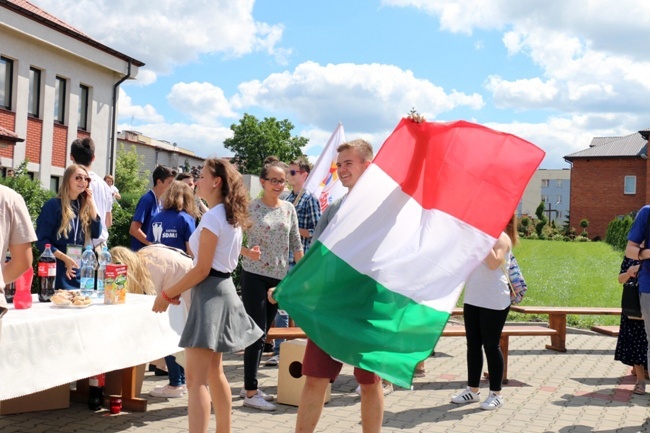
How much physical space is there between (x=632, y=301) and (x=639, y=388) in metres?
1.22

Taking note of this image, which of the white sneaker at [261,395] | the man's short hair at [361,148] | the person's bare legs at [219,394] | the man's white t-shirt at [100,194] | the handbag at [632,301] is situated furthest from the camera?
the man's white t-shirt at [100,194]

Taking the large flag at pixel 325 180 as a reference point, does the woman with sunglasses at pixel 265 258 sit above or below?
below

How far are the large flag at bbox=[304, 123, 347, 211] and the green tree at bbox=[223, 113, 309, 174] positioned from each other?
8206 centimetres

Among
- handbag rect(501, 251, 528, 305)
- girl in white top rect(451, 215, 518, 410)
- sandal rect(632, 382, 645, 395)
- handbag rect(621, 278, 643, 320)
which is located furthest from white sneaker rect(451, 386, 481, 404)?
sandal rect(632, 382, 645, 395)

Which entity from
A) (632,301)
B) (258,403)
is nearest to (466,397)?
(632,301)

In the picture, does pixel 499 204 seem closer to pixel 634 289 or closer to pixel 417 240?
pixel 417 240

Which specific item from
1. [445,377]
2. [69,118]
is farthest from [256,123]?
[445,377]

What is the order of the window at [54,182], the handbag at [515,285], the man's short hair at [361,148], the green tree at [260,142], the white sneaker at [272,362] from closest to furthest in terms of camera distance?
the man's short hair at [361,148], the handbag at [515,285], the white sneaker at [272,362], the window at [54,182], the green tree at [260,142]

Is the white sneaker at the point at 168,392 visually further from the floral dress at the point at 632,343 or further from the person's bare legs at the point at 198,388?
the floral dress at the point at 632,343

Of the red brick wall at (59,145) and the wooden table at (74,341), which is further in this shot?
the red brick wall at (59,145)

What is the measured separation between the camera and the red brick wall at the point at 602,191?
253ft

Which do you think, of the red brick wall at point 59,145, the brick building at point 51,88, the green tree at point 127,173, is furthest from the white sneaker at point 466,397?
the green tree at point 127,173

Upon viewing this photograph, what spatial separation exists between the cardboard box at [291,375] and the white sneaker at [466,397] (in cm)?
159

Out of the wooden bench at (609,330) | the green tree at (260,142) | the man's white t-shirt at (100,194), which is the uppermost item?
the green tree at (260,142)
